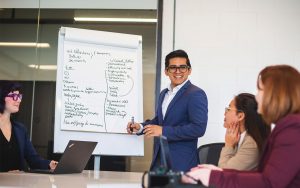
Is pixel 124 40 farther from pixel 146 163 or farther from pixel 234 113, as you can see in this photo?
pixel 234 113

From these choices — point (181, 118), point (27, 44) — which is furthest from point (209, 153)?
point (27, 44)

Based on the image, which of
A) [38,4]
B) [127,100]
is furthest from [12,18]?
[127,100]

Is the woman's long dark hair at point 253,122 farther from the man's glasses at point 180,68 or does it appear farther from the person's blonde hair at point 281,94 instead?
the man's glasses at point 180,68

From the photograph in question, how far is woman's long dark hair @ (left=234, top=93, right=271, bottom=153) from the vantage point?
1728mm

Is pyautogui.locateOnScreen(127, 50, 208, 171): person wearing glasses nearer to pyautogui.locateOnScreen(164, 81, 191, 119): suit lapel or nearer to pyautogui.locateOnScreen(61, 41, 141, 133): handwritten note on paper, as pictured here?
pyautogui.locateOnScreen(164, 81, 191, 119): suit lapel

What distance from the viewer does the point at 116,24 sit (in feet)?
12.3

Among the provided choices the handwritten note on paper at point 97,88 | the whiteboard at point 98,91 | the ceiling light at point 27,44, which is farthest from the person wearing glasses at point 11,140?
the ceiling light at point 27,44

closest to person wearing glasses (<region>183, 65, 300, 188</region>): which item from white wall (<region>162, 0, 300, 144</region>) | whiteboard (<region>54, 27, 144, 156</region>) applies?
whiteboard (<region>54, 27, 144, 156</region>)

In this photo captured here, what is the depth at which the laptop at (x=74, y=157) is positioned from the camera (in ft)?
7.50

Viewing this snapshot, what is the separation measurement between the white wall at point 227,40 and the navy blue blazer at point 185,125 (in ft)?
3.21

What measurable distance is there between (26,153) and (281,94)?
6.90ft

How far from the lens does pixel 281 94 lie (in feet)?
4.10

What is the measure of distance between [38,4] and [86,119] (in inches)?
58.7

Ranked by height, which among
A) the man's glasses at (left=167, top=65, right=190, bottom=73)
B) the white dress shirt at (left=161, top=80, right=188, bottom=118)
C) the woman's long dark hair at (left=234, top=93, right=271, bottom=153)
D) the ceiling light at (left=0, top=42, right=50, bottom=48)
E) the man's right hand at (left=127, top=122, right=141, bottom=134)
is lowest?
the man's right hand at (left=127, top=122, right=141, bottom=134)
